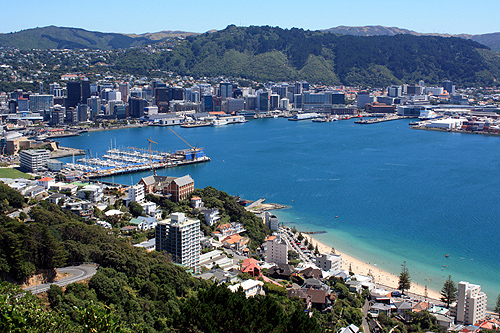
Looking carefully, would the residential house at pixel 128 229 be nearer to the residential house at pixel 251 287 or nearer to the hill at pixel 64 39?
the residential house at pixel 251 287

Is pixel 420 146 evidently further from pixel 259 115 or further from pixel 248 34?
pixel 248 34

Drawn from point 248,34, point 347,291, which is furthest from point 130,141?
point 248,34

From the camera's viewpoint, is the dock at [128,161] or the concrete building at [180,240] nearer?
the concrete building at [180,240]

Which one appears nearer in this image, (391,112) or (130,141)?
(130,141)

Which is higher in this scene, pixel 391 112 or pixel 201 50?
pixel 201 50

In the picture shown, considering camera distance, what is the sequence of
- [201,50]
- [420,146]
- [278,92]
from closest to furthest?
[420,146] → [278,92] → [201,50]

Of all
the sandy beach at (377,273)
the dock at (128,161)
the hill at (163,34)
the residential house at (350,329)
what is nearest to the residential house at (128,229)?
the sandy beach at (377,273)

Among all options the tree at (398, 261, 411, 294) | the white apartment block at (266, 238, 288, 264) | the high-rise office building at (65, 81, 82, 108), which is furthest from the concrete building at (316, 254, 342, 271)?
the high-rise office building at (65, 81, 82, 108)
